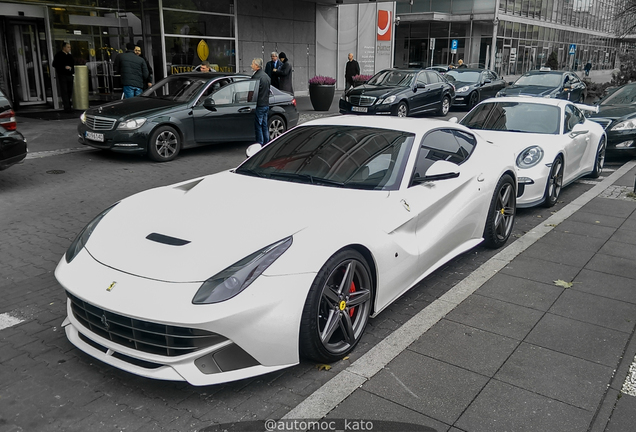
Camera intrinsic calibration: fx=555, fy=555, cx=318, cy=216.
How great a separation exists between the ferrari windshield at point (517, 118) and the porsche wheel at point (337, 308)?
572cm

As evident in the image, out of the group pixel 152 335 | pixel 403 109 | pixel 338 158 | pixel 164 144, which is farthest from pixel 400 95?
pixel 152 335

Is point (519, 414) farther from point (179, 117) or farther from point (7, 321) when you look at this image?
point (179, 117)

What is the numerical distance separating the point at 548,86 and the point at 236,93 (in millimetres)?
10900

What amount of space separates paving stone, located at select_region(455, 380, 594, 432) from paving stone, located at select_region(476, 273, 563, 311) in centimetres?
145

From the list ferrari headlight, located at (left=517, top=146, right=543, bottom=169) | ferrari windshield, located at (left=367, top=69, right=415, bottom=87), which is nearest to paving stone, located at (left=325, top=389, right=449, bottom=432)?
ferrari headlight, located at (left=517, top=146, right=543, bottom=169)

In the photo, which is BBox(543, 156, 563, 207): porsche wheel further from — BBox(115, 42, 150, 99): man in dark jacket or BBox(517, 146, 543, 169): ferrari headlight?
BBox(115, 42, 150, 99): man in dark jacket

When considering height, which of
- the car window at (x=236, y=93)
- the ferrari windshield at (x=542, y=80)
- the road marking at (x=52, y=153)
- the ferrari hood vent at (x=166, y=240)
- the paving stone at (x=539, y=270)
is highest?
the ferrari windshield at (x=542, y=80)

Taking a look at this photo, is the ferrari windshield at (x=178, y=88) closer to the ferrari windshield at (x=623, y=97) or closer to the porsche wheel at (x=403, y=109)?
the porsche wheel at (x=403, y=109)

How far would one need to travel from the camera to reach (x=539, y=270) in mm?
5461

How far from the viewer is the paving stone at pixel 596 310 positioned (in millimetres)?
4344

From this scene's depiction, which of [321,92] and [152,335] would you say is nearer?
[152,335]

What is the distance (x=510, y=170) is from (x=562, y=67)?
173 ft

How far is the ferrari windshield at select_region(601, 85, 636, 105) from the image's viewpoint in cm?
1369

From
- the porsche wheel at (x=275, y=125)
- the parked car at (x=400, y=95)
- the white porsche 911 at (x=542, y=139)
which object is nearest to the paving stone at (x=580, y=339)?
the white porsche 911 at (x=542, y=139)
